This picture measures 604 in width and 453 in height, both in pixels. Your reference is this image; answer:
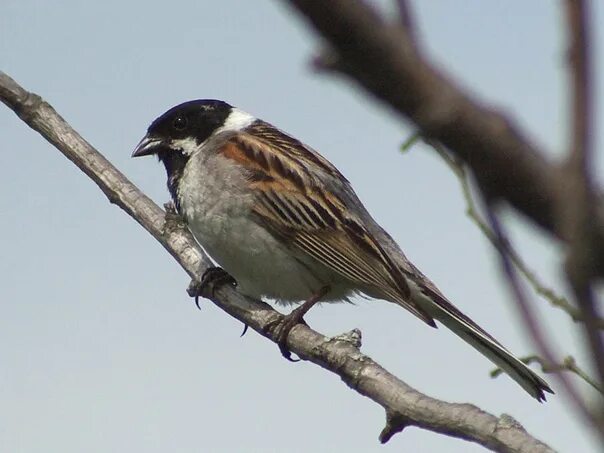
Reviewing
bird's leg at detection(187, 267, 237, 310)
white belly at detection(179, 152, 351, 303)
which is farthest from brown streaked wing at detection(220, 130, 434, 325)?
bird's leg at detection(187, 267, 237, 310)

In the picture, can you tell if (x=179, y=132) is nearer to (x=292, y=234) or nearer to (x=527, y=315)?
(x=292, y=234)

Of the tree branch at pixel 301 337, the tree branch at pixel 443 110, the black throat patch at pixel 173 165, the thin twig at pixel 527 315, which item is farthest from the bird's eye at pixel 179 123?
the tree branch at pixel 443 110

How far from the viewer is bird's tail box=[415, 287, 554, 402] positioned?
267 inches

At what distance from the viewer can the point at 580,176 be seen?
104 cm

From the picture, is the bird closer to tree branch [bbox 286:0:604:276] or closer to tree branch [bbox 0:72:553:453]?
tree branch [bbox 0:72:553:453]

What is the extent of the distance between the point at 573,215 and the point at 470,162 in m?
0.13

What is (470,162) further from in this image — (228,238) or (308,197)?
(308,197)

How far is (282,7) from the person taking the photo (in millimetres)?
1103

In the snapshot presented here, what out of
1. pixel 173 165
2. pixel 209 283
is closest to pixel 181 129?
pixel 173 165

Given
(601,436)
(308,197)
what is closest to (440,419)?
(601,436)

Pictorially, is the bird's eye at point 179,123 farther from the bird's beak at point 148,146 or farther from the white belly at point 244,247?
the white belly at point 244,247

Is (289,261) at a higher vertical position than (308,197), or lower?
lower

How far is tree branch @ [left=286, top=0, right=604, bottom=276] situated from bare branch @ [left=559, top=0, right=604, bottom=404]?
0.07 ft

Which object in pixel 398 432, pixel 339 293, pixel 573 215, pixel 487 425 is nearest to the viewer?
pixel 573 215
